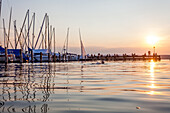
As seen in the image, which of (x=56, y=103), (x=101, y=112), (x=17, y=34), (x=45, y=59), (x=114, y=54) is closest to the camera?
(x=101, y=112)

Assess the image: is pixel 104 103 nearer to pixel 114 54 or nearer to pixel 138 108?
pixel 138 108

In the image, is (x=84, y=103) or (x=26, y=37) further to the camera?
(x=26, y=37)

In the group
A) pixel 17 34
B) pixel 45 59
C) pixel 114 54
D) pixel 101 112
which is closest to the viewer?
pixel 101 112

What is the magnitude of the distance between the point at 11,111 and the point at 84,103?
2.08 meters

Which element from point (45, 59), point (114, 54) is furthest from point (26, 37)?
point (114, 54)

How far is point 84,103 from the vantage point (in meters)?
7.01

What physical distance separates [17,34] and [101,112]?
247 ft

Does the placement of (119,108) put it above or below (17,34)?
below

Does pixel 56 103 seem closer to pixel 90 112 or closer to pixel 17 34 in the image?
pixel 90 112

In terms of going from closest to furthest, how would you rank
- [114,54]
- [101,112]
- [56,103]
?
[101,112]
[56,103]
[114,54]

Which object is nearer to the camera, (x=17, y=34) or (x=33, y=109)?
(x=33, y=109)

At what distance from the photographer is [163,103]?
6965mm

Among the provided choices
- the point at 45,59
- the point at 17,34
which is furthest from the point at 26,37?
the point at 45,59

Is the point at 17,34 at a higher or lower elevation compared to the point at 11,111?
higher
